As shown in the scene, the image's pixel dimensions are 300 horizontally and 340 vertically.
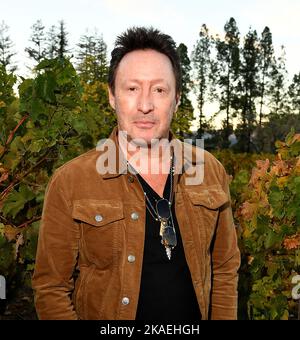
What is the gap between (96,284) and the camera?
2191mm

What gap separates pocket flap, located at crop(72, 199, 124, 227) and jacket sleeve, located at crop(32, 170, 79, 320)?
0.14 feet

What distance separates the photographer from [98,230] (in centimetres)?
221

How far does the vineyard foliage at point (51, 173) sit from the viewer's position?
3637 millimetres

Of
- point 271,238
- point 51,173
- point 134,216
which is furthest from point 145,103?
point 271,238

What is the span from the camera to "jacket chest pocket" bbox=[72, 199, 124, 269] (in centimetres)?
→ 216

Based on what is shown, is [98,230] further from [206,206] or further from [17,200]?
[17,200]

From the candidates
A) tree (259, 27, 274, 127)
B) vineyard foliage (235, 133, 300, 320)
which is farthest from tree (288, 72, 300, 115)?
vineyard foliage (235, 133, 300, 320)

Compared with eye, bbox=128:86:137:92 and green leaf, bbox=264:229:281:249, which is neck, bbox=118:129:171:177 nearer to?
eye, bbox=128:86:137:92

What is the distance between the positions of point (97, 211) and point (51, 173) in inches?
73.9

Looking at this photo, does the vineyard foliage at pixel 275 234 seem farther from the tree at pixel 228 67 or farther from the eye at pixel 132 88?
the tree at pixel 228 67

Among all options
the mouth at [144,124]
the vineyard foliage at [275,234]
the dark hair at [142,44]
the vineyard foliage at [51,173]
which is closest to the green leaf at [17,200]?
the vineyard foliage at [51,173]

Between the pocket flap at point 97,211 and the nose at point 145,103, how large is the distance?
43 cm

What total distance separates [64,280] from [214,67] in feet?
178
